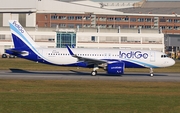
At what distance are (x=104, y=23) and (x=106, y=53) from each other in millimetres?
98577

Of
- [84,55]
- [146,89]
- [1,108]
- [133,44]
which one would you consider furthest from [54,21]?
[1,108]

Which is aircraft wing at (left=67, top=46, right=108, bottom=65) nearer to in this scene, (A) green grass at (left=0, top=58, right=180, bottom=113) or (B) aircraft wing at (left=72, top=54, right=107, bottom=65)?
(B) aircraft wing at (left=72, top=54, right=107, bottom=65)

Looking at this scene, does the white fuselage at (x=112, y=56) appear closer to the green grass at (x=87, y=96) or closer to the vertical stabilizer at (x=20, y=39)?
the vertical stabilizer at (x=20, y=39)

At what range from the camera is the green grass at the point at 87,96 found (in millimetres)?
31453

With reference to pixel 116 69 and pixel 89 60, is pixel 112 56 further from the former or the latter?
pixel 116 69

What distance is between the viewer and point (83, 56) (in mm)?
59469

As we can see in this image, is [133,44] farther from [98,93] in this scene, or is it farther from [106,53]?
[98,93]

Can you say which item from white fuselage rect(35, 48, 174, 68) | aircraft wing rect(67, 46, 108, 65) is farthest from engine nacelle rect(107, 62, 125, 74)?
white fuselage rect(35, 48, 174, 68)

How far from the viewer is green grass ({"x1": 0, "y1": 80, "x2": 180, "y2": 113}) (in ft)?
103

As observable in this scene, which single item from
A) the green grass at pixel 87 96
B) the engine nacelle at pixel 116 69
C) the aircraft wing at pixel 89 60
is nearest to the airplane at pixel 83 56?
the aircraft wing at pixel 89 60

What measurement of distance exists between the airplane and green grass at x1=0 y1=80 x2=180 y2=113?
8.84 m

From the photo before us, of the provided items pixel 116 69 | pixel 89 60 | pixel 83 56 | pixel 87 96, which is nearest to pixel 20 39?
pixel 83 56

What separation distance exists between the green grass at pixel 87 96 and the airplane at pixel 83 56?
8836 millimetres

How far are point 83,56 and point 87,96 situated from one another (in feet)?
73.3
